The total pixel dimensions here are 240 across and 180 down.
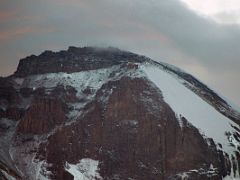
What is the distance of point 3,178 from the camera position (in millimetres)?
187000
